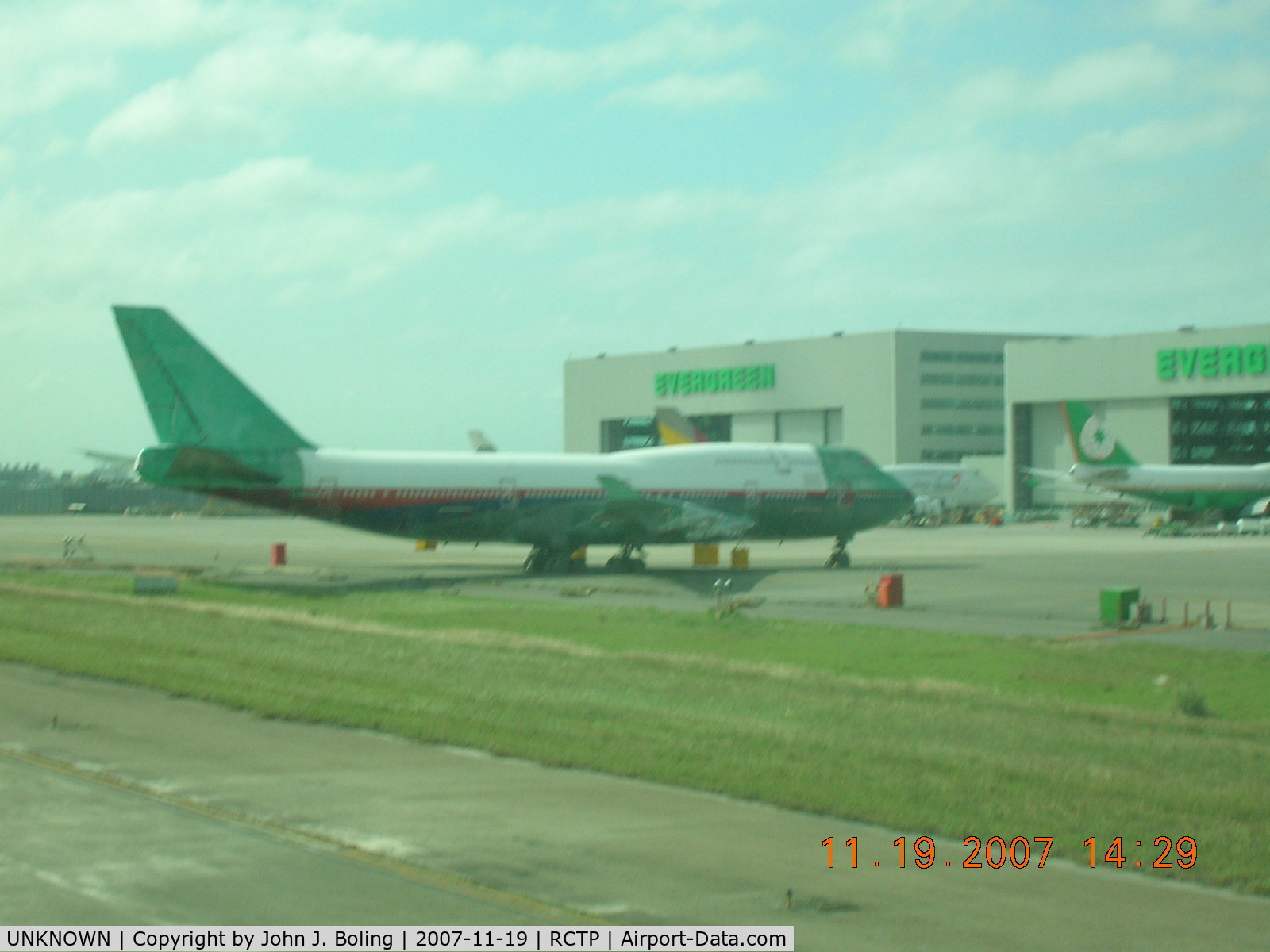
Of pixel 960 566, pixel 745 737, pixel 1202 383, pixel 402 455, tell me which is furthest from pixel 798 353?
pixel 745 737

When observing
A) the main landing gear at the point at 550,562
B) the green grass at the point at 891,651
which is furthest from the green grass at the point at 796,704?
the main landing gear at the point at 550,562

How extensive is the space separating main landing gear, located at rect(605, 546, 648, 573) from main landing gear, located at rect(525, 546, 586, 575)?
1.10 meters

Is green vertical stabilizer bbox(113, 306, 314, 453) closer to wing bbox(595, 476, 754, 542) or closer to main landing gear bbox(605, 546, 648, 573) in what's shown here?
wing bbox(595, 476, 754, 542)

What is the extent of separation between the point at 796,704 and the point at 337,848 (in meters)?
7.64

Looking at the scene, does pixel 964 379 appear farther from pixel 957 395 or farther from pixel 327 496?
pixel 327 496

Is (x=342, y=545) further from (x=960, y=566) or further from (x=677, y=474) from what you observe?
(x=960, y=566)

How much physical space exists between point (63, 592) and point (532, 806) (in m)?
23.3

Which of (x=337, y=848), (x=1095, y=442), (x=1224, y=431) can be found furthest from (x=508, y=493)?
(x=1224, y=431)

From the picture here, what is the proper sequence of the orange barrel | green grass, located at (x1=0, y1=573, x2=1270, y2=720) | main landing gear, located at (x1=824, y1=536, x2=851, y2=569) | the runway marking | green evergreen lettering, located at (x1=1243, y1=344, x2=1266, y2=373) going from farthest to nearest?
green evergreen lettering, located at (x1=1243, y1=344, x2=1266, y2=373)
main landing gear, located at (x1=824, y1=536, x2=851, y2=569)
the orange barrel
green grass, located at (x1=0, y1=573, x2=1270, y2=720)
the runway marking

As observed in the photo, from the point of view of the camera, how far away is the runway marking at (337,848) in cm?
753

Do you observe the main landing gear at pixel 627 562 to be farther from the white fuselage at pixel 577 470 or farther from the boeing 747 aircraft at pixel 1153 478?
the boeing 747 aircraft at pixel 1153 478

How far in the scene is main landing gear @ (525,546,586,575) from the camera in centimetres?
4166

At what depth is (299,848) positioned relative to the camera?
8758mm

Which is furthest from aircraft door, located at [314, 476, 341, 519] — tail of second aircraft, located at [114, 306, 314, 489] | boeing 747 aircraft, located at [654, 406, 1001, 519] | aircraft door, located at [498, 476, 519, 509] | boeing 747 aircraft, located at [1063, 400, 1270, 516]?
boeing 747 aircraft, located at [1063, 400, 1270, 516]
